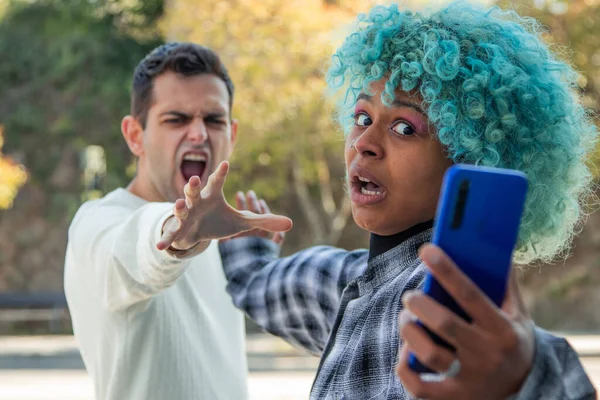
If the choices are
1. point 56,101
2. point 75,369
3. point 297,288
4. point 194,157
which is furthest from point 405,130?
point 56,101

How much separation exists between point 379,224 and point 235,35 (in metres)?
11.7

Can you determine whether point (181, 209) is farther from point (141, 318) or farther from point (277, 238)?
point (277, 238)

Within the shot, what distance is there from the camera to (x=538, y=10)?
1322 centimetres

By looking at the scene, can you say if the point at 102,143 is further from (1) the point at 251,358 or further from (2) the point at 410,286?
(2) the point at 410,286

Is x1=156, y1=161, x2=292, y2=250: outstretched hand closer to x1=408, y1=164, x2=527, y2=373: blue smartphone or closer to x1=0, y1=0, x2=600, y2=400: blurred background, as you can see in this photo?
x1=408, y1=164, x2=527, y2=373: blue smartphone

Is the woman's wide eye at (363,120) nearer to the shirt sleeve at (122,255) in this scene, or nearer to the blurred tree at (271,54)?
the shirt sleeve at (122,255)

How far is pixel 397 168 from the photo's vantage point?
1750 mm

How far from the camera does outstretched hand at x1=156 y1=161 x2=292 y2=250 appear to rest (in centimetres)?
188

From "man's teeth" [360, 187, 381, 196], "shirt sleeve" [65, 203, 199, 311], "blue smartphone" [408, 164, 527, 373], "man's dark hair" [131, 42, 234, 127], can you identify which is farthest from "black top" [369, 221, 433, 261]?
"man's dark hair" [131, 42, 234, 127]

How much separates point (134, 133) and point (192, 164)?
246mm

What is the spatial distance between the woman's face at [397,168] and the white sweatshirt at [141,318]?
555 millimetres

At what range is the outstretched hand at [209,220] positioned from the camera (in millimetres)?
1877

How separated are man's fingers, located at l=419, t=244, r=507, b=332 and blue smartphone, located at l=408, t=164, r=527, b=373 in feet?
0.12

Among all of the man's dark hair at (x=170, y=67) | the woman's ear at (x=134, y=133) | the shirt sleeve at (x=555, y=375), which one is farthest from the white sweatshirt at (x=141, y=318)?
the shirt sleeve at (x=555, y=375)
